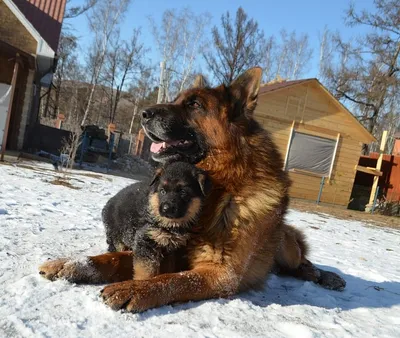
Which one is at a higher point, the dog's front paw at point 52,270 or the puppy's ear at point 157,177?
the puppy's ear at point 157,177

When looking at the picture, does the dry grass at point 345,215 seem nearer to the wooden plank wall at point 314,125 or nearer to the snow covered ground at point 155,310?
the wooden plank wall at point 314,125

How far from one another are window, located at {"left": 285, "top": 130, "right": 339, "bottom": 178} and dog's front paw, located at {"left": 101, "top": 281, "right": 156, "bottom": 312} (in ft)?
55.8

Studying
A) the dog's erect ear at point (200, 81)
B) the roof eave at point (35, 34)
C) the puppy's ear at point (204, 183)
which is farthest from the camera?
the roof eave at point (35, 34)

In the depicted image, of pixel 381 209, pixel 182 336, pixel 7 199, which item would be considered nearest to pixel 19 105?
pixel 7 199

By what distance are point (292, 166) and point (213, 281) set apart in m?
17.0

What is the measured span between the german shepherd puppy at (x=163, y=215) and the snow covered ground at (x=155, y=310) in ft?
1.28

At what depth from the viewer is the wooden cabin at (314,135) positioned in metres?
18.3

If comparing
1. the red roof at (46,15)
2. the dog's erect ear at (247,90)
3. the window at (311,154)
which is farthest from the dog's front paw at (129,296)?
the red roof at (46,15)

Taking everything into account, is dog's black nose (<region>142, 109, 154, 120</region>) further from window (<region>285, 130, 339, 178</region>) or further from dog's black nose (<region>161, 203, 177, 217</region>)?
window (<region>285, 130, 339, 178</region>)

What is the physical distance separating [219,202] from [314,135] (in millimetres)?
17243

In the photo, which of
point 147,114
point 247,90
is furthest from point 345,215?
point 147,114

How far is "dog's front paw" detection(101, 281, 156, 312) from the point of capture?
2119 millimetres

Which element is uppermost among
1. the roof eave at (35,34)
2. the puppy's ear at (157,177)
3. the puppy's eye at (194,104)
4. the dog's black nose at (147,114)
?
the roof eave at (35,34)

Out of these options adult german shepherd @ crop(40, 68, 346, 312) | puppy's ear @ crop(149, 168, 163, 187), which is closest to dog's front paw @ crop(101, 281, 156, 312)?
adult german shepherd @ crop(40, 68, 346, 312)
